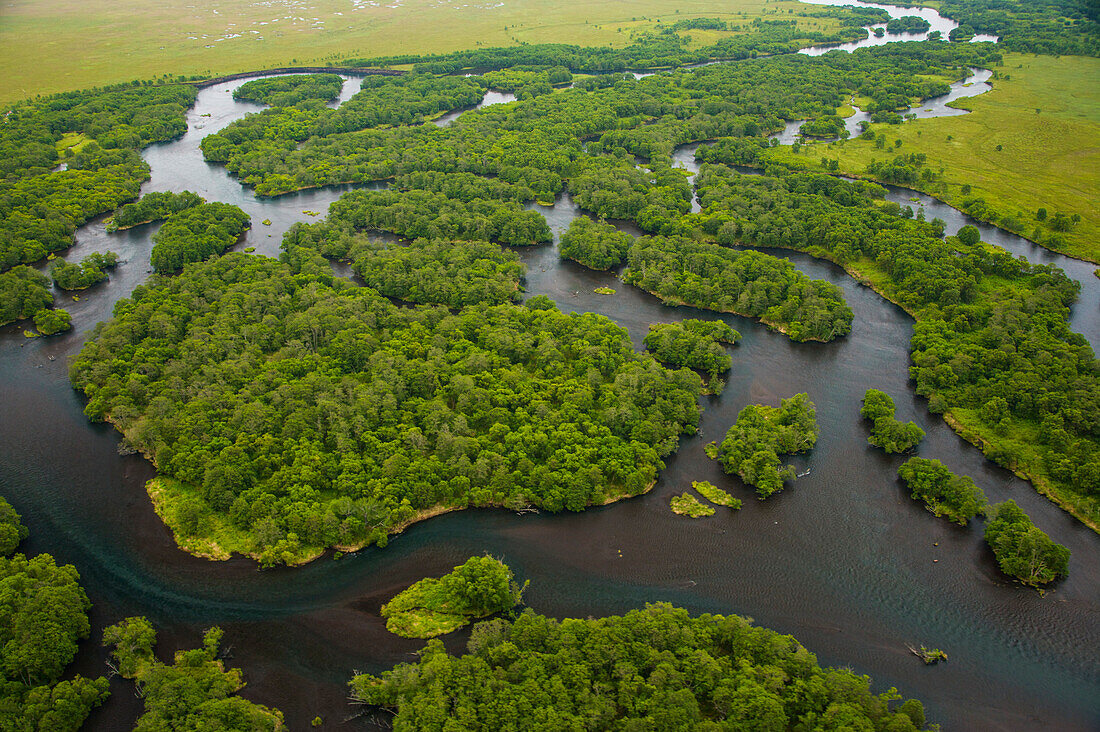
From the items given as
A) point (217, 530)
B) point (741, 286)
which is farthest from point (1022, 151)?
point (217, 530)

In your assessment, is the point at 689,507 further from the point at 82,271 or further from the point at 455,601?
the point at 82,271

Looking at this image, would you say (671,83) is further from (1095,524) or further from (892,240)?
(1095,524)

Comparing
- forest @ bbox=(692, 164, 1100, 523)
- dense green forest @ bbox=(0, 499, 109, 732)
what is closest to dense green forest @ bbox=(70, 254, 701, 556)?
dense green forest @ bbox=(0, 499, 109, 732)

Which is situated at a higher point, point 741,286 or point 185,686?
point 741,286

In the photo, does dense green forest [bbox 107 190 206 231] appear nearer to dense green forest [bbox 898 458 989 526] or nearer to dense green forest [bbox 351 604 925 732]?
dense green forest [bbox 351 604 925 732]

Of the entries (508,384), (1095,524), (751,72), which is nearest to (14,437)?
(508,384)

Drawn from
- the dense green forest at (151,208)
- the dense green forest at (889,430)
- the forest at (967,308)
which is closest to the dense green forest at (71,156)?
the dense green forest at (151,208)

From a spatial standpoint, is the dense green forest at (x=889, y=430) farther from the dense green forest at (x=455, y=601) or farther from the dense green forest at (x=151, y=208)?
the dense green forest at (x=151, y=208)
